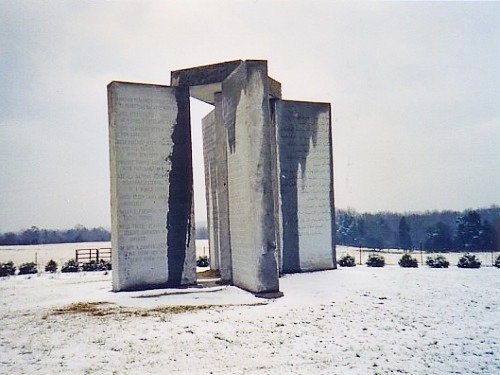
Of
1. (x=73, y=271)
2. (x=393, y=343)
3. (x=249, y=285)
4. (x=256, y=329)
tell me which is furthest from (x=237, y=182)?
(x=73, y=271)

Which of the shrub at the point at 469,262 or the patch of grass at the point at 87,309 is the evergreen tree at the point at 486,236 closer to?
the shrub at the point at 469,262

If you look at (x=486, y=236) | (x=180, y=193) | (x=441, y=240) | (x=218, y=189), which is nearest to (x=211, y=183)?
(x=218, y=189)

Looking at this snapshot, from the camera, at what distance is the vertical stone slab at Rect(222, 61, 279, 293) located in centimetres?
1407

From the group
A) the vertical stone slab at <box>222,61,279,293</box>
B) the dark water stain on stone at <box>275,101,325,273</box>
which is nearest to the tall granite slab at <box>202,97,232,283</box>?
the vertical stone slab at <box>222,61,279,293</box>

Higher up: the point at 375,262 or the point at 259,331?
the point at 259,331

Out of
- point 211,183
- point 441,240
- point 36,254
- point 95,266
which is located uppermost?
point 211,183

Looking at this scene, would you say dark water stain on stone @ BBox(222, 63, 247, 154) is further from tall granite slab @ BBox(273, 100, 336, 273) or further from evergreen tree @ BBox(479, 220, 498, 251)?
evergreen tree @ BBox(479, 220, 498, 251)

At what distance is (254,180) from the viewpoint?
14227mm

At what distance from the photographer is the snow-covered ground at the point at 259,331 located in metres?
7.72

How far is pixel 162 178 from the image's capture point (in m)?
16.3

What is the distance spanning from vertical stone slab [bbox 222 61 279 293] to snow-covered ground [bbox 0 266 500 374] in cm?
101

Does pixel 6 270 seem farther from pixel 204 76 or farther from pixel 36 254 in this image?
pixel 204 76

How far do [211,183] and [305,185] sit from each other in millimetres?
4496

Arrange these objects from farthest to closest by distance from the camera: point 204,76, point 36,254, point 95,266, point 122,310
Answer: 1. point 36,254
2. point 95,266
3. point 204,76
4. point 122,310
